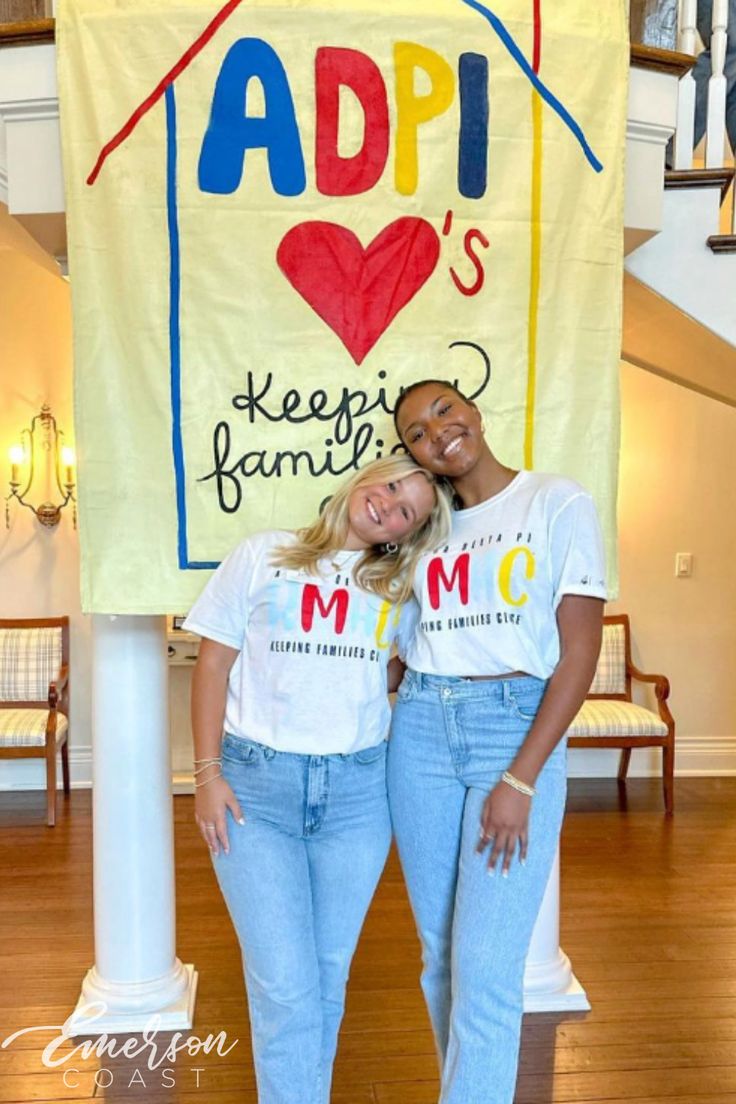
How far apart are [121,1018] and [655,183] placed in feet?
7.57

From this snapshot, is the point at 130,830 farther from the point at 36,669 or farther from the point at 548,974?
the point at 36,669

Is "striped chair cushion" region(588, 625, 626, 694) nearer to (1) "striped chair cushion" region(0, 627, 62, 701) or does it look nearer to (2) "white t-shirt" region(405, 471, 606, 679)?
(1) "striped chair cushion" region(0, 627, 62, 701)

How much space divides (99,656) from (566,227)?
145cm

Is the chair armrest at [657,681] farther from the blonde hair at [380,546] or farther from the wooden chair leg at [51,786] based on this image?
Result: the blonde hair at [380,546]

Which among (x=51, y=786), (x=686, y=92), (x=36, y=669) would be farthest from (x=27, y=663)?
(x=686, y=92)

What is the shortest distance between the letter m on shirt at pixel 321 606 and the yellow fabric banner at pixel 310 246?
1.29 ft

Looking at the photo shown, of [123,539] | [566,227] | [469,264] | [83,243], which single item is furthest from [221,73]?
[123,539]

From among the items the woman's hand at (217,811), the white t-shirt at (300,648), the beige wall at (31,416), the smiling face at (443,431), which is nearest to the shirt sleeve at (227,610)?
the white t-shirt at (300,648)

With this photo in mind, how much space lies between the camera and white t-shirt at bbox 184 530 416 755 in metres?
1.53

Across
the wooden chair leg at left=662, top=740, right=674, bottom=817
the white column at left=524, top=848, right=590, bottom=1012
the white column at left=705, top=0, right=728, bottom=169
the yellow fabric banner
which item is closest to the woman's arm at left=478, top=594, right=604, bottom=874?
the yellow fabric banner

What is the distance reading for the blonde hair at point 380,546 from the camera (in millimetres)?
1580

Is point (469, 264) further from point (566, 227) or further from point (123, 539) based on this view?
point (123, 539)

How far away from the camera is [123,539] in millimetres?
1917

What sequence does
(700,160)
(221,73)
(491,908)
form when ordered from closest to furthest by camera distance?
(491,908) → (221,73) → (700,160)
